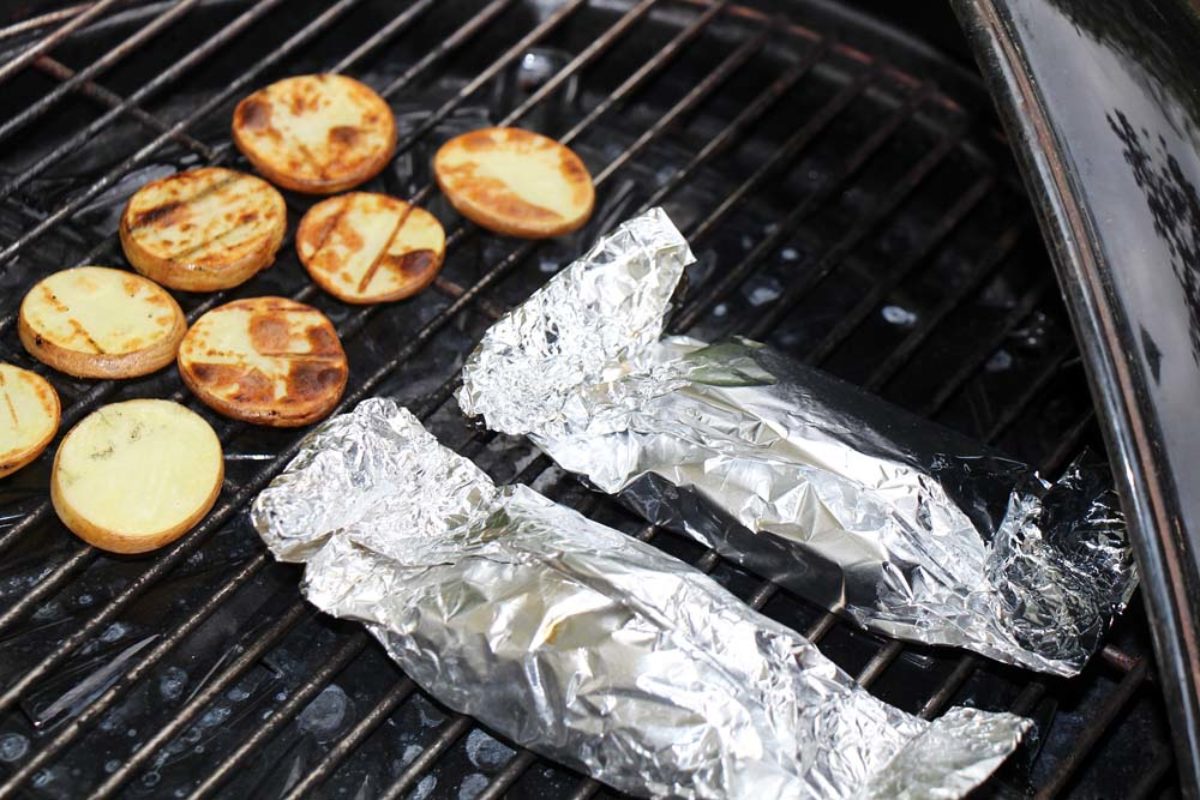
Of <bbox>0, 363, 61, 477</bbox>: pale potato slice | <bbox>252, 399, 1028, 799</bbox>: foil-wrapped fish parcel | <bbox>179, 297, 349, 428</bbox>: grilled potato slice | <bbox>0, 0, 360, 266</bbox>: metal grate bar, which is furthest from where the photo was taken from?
<bbox>0, 0, 360, 266</bbox>: metal grate bar

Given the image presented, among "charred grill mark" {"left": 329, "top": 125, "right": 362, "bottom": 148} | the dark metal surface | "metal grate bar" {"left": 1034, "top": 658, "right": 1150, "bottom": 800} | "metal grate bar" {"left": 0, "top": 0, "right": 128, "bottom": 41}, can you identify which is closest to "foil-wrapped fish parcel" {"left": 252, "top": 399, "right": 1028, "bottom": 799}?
"metal grate bar" {"left": 1034, "top": 658, "right": 1150, "bottom": 800}

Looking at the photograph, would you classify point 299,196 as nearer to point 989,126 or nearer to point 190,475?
point 190,475

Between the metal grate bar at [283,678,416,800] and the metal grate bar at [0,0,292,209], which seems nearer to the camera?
the metal grate bar at [283,678,416,800]

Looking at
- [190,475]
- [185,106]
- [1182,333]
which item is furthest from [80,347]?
[1182,333]

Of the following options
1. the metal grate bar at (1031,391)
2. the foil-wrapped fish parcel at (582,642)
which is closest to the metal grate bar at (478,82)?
the foil-wrapped fish parcel at (582,642)

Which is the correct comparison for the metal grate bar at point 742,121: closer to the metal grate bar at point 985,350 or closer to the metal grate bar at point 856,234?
the metal grate bar at point 856,234

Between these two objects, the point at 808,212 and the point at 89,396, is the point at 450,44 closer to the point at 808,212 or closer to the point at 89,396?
the point at 808,212

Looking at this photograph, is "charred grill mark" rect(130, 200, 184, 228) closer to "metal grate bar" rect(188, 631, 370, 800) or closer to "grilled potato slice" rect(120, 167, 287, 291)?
"grilled potato slice" rect(120, 167, 287, 291)
